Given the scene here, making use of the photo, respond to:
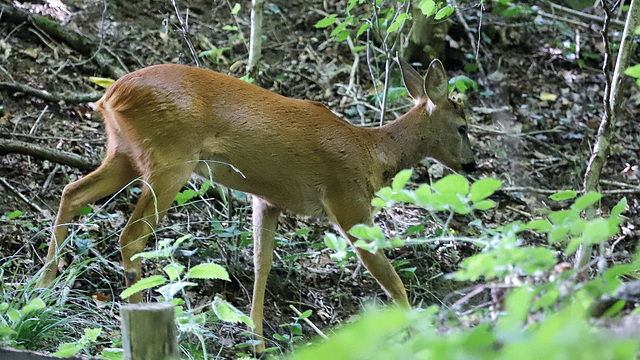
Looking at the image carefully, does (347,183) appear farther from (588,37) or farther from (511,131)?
(588,37)

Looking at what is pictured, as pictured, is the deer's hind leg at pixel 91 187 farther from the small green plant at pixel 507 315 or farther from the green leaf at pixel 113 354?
the small green plant at pixel 507 315

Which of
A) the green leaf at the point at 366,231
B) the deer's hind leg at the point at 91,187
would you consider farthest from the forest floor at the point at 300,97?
the green leaf at the point at 366,231

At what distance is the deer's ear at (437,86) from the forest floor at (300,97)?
1384mm

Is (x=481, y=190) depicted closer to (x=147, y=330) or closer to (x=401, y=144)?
(x=147, y=330)

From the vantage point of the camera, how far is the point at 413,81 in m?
6.16

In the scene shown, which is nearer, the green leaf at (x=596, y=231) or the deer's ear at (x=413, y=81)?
the green leaf at (x=596, y=231)

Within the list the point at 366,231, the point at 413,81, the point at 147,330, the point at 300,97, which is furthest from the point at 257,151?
the point at 300,97

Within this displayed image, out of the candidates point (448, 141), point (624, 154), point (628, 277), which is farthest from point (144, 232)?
point (624, 154)

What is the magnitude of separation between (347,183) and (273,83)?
379 cm

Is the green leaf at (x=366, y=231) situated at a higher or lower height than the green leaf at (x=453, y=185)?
lower

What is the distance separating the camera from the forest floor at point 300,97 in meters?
5.96

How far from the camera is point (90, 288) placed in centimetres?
530

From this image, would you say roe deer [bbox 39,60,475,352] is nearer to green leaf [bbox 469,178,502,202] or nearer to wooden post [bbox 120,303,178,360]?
wooden post [bbox 120,303,178,360]

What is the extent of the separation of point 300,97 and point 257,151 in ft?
13.0
